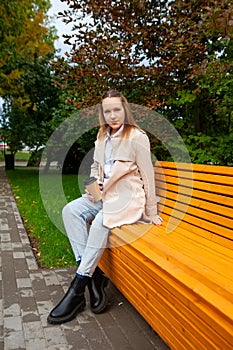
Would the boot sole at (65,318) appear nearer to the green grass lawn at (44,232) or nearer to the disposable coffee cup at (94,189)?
the disposable coffee cup at (94,189)

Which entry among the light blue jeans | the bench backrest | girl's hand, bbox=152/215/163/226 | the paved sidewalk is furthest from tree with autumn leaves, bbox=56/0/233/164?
the paved sidewalk

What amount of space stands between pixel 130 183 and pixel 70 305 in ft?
3.45

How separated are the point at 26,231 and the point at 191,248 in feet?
12.2

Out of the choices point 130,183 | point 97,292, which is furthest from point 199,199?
point 97,292

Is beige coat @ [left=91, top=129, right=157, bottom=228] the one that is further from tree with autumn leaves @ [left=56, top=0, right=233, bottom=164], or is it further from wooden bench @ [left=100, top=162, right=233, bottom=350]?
tree with autumn leaves @ [left=56, top=0, right=233, bottom=164]

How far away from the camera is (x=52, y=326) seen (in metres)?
2.87

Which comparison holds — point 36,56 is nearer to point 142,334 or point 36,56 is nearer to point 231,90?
point 231,90

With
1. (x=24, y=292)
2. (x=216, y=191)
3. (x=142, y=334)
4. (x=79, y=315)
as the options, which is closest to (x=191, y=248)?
(x=216, y=191)

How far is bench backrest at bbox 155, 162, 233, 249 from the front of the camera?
9.25 feet

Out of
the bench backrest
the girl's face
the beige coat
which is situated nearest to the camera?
the bench backrest

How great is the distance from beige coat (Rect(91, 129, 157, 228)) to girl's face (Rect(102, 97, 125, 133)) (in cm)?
16

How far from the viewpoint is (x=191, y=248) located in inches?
106

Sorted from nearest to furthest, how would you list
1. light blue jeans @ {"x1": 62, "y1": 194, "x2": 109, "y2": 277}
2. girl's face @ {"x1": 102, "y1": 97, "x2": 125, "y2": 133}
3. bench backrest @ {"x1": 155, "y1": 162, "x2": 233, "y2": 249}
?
bench backrest @ {"x1": 155, "y1": 162, "x2": 233, "y2": 249}, light blue jeans @ {"x1": 62, "y1": 194, "x2": 109, "y2": 277}, girl's face @ {"x1": 102, "y1": 97, "x2": 125, "y2": 133}

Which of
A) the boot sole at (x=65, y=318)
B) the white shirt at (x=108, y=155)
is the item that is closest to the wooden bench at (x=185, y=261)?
the boot sole at (x=65, y=318)
